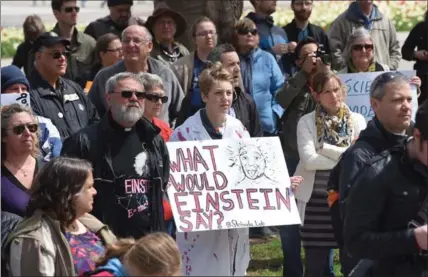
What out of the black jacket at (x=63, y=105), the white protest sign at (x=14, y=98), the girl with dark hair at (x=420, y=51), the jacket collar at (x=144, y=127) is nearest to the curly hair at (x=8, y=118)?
the jacket collar at (x=144, y=127)

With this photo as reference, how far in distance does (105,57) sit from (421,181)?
19.7ft

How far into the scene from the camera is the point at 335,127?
31.9ft

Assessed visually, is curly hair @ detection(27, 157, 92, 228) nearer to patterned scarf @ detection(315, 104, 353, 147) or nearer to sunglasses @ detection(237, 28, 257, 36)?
patterned scarf @ detection(315, 104, 353, 147)

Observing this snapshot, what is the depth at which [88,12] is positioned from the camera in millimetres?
33094

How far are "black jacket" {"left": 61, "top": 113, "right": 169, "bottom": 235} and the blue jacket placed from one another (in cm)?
344

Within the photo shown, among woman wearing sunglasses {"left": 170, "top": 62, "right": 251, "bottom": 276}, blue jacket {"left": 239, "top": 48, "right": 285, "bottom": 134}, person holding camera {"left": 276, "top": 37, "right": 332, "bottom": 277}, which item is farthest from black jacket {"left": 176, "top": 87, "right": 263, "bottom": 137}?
blue jacket {"left": 239, "top": 48, "right": 285, "bottom": 134}

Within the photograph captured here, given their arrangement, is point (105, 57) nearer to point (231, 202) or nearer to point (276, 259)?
point (276, 259)

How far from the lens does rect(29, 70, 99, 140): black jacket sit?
961 centimetres

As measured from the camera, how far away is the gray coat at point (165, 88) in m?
10.5

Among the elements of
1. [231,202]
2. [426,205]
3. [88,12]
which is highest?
[426,205]

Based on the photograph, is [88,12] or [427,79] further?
[88,12]

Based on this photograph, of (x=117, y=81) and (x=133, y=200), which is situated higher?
(x=117, y=81)

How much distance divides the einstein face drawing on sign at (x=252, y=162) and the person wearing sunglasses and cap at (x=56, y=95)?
4.72ft

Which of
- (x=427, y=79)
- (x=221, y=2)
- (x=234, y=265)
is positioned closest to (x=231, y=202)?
(x=234, y=265)
